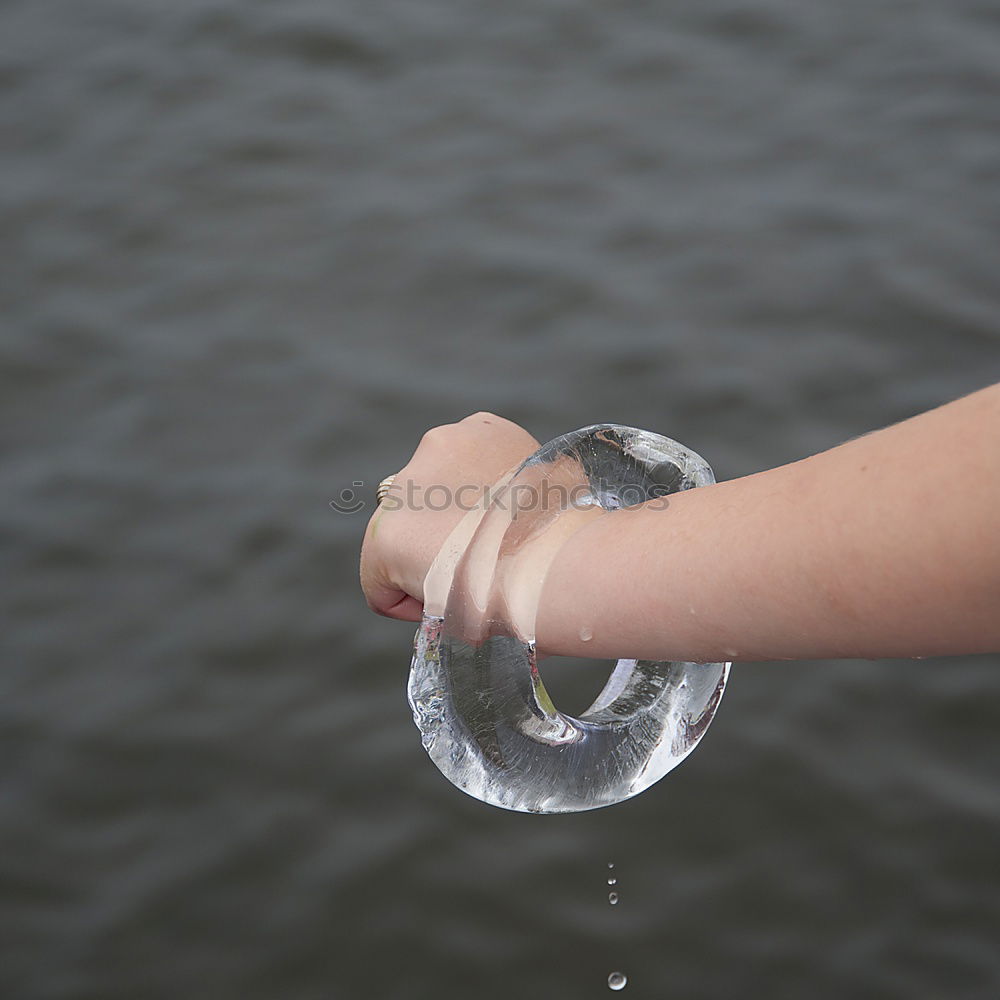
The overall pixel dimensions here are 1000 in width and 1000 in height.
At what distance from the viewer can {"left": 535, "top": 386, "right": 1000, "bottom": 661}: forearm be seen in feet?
1.93

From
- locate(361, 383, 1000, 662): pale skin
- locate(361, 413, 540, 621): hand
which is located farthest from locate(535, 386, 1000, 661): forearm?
locate(361, 413, 540, 621): hand

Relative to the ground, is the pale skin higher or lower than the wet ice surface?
higher

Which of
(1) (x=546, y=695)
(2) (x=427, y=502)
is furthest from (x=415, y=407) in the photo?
(1) (x=546, y=695)

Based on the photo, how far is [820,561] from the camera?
2.17ft

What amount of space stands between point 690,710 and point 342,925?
63 cm

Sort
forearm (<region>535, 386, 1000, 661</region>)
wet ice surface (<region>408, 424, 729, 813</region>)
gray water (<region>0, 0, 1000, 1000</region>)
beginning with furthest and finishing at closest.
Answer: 1. gray water (<region>0, 0, 1000, 1000</region>)
2. wet ice surface (<region>408, 424, 729, 813</region>)
3. forearm (<region>535, 386, 1000, 661</region>)

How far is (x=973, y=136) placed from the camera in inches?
96.0

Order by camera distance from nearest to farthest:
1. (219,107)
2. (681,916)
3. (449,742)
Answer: (449,742)
(681,916)
(219,107)

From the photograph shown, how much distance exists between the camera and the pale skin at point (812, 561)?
1.94 ft

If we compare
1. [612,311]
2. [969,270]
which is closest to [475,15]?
[612,311]

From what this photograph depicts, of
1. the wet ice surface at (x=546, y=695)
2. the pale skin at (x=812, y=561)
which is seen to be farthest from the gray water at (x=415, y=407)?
the wet ice surface at (x=546, y=695)

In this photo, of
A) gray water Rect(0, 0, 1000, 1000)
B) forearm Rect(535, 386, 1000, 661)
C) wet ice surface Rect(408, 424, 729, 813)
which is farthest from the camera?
gray water Rect(0, 0, 1000, 1000)

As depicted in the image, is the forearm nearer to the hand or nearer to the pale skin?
the pale skin

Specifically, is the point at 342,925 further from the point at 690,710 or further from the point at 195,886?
the point at 690,710
